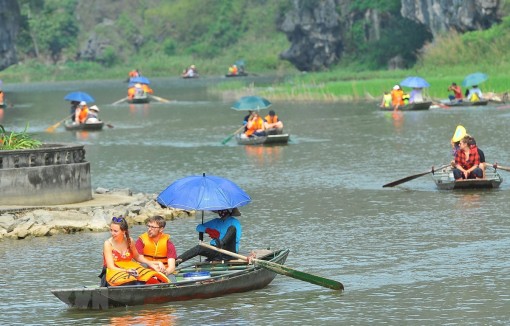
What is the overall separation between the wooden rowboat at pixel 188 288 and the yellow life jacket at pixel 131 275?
0.12m

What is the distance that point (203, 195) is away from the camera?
19266 mm

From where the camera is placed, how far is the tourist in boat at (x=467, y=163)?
29.1 meters

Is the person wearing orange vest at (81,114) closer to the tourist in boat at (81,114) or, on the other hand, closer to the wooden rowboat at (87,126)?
the tourist in boat at (81,114)

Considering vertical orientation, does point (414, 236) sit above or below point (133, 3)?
below

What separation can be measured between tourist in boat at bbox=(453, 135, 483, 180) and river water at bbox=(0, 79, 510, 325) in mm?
429

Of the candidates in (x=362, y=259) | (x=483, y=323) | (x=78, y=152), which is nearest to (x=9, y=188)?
(x=78, y=152)

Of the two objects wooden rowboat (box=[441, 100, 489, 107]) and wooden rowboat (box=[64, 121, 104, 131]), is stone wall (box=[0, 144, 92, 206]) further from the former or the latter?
wooden rowboat (box=[441, 100, 489, 107])

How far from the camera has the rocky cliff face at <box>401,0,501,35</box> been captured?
87562mm

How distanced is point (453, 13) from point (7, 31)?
35219 mm

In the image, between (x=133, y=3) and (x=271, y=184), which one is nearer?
Result: (x=271, y=184)

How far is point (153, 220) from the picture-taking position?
1816cm

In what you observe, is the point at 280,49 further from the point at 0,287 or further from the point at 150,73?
the point at 0,287

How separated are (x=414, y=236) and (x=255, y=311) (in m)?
6.40

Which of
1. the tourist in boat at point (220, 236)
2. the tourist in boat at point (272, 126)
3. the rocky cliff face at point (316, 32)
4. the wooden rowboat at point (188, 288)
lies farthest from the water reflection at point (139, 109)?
the wooden rowboat at point (188, 288)
